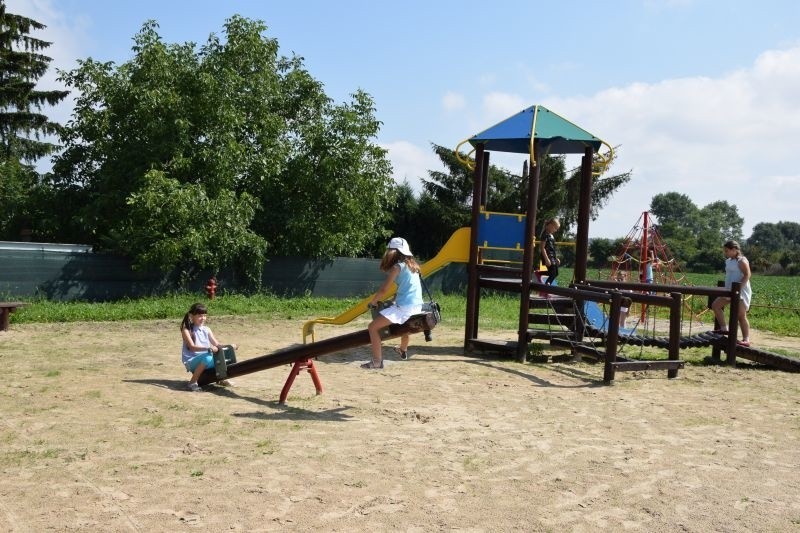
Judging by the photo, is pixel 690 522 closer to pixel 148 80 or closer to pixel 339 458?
pixel 339 458

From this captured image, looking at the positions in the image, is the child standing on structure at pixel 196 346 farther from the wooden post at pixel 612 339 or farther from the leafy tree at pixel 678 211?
the leafy tree at pixel 678 211

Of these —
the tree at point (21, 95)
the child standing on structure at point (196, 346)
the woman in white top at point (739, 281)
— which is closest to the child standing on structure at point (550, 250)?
the woman in white top at point (739, 281)

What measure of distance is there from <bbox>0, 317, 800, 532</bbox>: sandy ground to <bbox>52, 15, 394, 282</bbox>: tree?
8.80 meters

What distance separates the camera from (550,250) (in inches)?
487

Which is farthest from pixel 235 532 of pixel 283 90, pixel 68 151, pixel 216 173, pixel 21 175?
pixel 21 175

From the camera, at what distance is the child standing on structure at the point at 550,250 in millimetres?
11867

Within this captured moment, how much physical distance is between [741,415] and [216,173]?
13.8 metres

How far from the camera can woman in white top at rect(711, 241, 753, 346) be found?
11.3 meters

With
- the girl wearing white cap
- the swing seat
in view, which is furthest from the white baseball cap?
the swing seat

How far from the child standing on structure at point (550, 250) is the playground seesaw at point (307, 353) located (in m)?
5.05

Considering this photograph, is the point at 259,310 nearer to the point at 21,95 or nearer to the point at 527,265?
the point at 527,265

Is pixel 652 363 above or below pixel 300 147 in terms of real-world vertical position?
below

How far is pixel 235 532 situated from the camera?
4004 mm

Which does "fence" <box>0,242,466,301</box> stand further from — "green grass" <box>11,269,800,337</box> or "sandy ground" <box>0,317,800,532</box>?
"sandy ground" <box>0,317,800,532</box>
